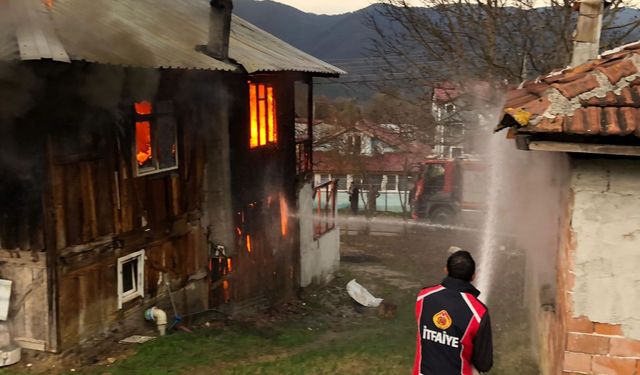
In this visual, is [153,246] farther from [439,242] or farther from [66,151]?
[439,242]

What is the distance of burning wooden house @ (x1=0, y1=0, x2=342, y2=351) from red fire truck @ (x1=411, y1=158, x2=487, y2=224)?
14.3m

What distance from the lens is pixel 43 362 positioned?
875 centimetres

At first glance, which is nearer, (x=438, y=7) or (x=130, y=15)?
(x=130, y=15)

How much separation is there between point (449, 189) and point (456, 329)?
2430 cm

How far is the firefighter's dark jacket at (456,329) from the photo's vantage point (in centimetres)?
433

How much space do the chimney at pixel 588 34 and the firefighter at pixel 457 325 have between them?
3.70m

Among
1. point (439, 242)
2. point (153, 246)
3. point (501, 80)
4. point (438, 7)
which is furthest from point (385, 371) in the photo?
point (439, 242)

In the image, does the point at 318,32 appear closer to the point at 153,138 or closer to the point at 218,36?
the point at 218,36

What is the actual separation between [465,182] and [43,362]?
22377mm

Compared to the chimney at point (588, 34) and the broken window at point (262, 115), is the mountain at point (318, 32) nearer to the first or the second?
the broken window at point (262, 115)

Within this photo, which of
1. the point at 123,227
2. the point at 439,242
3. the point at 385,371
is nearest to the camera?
the point at 385,371

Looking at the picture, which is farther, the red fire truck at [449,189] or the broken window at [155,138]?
the red fire truck at [449,189]

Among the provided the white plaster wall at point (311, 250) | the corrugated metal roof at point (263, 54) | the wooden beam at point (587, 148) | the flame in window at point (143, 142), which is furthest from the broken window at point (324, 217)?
the wooden beam at point (587, 148)

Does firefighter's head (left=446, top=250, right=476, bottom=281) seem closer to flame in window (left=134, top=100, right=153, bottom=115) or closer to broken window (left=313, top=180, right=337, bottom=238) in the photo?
flame in window (left=134, top=100, right=153, bottom=115)
